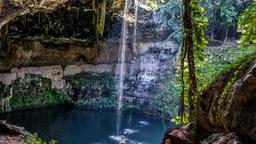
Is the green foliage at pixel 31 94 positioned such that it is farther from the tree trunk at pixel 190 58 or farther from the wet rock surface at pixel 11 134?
the tree trunk at pixel 190 58

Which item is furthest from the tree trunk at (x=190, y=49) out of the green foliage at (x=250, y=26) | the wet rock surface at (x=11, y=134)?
the wet rock surface at (x=11, y=134)

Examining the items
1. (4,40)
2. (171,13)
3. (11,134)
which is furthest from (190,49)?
(171,13)

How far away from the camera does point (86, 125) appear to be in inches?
538

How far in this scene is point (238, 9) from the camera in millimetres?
15086

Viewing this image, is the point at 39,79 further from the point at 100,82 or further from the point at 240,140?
the point at 240,140

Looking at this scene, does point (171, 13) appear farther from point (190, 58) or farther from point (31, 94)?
point (190, 58)

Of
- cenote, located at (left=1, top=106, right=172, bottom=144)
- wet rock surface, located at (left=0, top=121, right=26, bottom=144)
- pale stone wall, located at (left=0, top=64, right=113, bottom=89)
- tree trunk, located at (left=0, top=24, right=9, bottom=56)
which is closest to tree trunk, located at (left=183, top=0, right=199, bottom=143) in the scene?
wet rock surface, located at (left=0, top=121, right=26, bottom=144)

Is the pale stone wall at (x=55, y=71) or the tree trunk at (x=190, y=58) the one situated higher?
the tree trunk at (x=190, y=58)

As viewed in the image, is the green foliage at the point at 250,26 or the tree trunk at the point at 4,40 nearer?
the green foliage at the point at 250,26

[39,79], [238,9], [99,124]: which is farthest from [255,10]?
[39,79]

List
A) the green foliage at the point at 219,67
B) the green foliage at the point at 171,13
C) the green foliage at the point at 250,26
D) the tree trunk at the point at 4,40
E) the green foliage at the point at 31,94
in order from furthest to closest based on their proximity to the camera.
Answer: the green foliage at the point at 171,13 < the green foliage at the point at 31,94 < the tree trunk at the point at 4,40 < the green foliage at the point at 250,26 < the green foliage at the point at 219,67

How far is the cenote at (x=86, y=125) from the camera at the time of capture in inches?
469

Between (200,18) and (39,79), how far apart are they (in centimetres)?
1247

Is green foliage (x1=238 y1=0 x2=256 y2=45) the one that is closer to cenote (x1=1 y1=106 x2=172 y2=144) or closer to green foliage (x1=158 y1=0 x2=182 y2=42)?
cenote (x1=1 y1=106 x2=172 y2=144)
